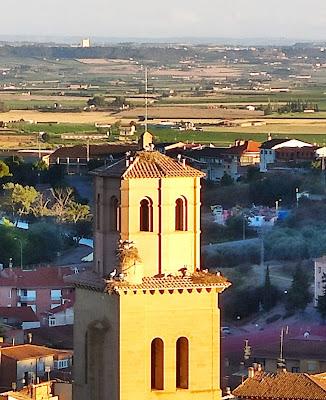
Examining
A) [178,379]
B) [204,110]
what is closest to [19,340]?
[178,379]

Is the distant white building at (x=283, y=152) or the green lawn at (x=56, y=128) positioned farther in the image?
the green lawn at (x=56, y=128)

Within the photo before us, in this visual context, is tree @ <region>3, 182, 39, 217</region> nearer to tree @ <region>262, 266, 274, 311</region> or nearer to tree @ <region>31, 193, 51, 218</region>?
tree @ <region>31, 193, 51, 218</region>

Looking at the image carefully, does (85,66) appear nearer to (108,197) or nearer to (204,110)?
(204,110)

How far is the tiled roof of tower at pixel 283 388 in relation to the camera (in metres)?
23.7

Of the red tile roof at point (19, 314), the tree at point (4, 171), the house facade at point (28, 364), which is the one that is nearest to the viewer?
the house facade at point (28, 364)

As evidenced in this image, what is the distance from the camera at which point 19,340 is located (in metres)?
37.3

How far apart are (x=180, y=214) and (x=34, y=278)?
32.4m

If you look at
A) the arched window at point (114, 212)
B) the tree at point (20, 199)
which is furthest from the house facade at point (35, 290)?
the arched window at point (114, 212)

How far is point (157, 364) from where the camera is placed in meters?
13.5

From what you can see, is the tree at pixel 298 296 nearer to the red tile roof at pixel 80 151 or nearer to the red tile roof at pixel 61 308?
the red tile roof at pixel 61 308

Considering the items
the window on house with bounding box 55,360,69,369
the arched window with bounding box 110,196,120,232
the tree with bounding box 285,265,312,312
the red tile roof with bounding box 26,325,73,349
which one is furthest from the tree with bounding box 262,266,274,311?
the arched window with bounding box 110,196,120,232

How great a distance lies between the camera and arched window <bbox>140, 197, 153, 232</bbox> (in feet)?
43.7

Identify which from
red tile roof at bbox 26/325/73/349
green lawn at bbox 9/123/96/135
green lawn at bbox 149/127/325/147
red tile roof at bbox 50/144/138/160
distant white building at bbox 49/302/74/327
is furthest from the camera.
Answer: green lawn at bbox 9/123/96/135

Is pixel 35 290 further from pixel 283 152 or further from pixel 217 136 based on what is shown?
pixel 217 136
